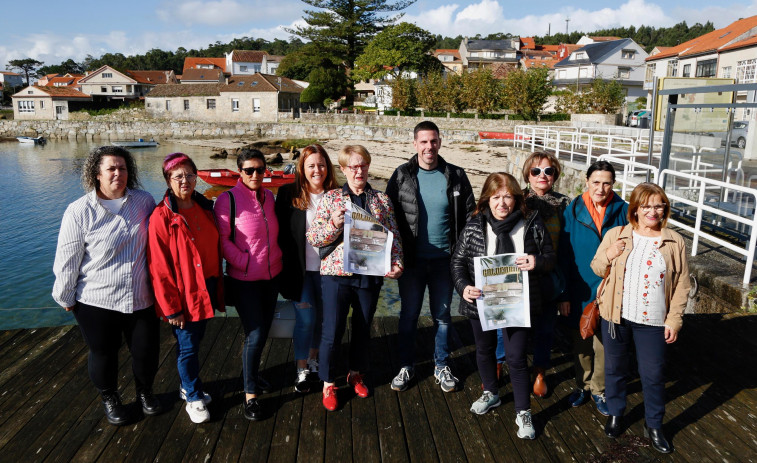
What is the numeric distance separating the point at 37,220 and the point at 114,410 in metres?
17.2

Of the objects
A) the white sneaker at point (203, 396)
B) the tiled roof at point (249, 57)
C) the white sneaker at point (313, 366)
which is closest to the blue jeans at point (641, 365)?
the white sneaker at point (313, 366)

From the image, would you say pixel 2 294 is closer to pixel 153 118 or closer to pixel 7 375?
pixel 7 375

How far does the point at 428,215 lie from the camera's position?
3465 mm

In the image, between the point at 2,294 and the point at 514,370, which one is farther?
the point at 2,294

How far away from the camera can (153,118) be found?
56969mm

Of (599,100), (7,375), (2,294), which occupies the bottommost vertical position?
(2,294)

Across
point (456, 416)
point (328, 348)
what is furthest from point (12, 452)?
point (456, 416)

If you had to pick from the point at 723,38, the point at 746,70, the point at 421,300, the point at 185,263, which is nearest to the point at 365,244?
the point at 421,300

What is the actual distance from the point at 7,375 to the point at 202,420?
6.09 ft

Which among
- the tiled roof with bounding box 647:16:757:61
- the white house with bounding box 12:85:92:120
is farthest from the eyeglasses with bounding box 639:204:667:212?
the white house with bounding box 12:85:92:120

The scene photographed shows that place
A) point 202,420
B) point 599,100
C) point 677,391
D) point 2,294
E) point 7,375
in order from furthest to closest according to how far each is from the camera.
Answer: point 599,100, point 2,294, point 7,375, point 677,391, point 202,420

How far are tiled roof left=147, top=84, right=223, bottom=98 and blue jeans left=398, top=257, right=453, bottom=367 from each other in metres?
54.7

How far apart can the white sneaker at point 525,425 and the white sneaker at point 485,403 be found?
238 millimetres

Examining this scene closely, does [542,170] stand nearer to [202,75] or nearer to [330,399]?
[330,399]
